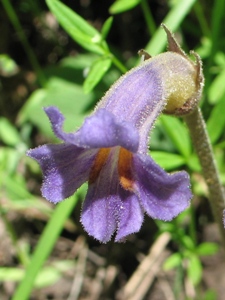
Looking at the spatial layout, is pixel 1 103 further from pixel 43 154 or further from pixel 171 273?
pixel 43 154

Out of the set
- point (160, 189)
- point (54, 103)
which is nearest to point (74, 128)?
point (54, 103)

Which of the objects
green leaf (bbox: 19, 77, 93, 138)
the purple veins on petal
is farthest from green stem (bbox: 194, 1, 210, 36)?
the purple veins on petal

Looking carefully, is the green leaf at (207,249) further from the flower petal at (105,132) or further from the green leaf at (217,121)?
the flower petal at (105,132)

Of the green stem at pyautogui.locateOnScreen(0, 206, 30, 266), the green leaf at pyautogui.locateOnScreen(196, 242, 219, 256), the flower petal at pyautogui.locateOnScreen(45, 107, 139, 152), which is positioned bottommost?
the green stem at pyautogui.locateOnScreen(0, 206, 30, 266)

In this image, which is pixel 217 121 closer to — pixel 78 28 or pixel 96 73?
pixel 96 73

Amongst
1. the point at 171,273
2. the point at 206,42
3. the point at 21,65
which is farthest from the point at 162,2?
the point at 171,273

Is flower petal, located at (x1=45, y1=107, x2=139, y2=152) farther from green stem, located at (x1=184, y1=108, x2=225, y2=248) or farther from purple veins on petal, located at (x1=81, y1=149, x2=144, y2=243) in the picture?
green stem, located at (x1=184, y1=108, x2=225, y2=248)
